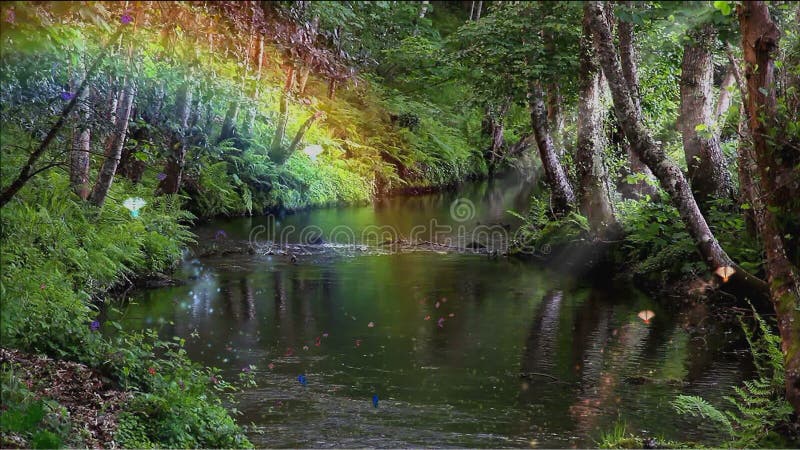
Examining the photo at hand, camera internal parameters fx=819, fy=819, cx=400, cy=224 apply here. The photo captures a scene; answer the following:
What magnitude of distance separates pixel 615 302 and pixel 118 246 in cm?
833

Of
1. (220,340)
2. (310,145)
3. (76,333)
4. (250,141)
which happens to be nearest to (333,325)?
(220,340)

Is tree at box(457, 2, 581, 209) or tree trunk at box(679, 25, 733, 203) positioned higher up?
tree at box(457, 2, 581, 209)

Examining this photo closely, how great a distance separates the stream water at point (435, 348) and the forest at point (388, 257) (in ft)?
0.18

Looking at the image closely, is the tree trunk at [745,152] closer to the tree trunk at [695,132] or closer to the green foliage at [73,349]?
the green foliage at [73,349]

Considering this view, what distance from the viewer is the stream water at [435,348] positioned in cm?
775

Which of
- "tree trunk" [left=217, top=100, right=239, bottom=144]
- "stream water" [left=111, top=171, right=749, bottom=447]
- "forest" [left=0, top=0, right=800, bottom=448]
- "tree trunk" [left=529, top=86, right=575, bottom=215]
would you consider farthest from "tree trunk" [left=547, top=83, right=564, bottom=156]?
"tree trunk" [left=217, top=100, right=239, bottom=144]

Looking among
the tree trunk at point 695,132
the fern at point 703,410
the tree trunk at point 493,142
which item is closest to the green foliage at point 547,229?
the tree trunk at point 695,132

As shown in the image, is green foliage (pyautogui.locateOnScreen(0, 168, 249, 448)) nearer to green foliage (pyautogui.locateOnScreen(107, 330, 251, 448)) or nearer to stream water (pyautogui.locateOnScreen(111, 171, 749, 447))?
green foliage (pyautogui.locateOnScreen(107, 330, 251, 448))

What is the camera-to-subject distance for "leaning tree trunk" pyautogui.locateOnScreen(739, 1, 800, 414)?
6273 millimetres

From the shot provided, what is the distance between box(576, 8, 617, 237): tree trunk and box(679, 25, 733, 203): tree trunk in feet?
7.25

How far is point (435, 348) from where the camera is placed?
10789mm

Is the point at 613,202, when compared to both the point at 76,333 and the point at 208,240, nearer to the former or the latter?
the point at 208,240

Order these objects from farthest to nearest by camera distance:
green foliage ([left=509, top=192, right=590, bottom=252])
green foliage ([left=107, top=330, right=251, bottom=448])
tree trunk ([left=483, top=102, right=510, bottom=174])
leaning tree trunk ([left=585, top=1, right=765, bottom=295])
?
tree trunk ([left=483, top=102, right=510, bottom=174])
green foliage ([left=509, top=192, right=590, bottom=252])
leaning tree trunk ([left=585, top=1, right=765, bottom=295])
green foliage ([left=107, top=330, right=251, bottom=448])

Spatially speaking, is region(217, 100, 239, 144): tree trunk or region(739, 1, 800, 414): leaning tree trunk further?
region(217, 100, 239, 144): tree trunk
